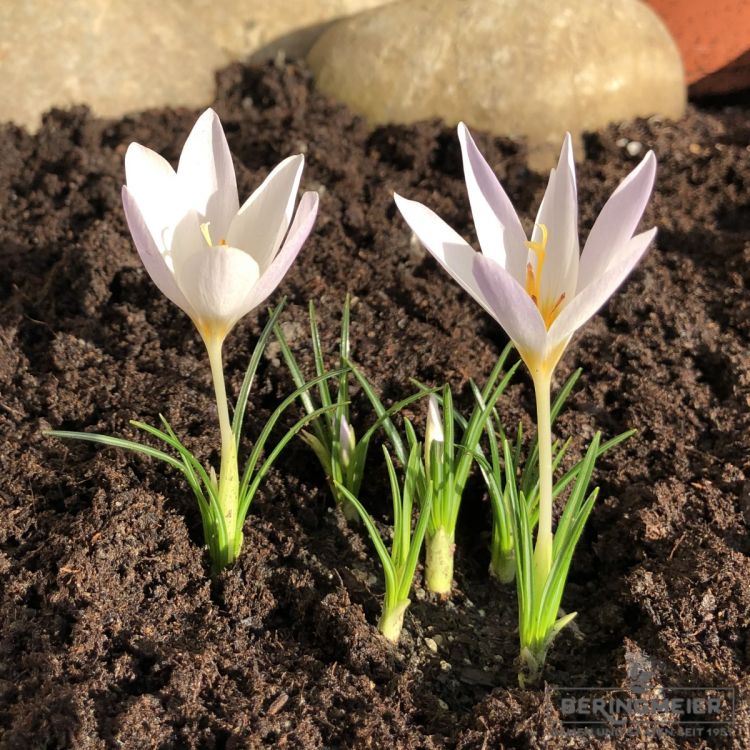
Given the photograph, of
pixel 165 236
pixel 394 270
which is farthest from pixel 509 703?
pixel 394 270

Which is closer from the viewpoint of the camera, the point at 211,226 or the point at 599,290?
the point at 599,290

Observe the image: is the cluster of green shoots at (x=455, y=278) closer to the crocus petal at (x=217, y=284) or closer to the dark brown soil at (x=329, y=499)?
the crocus petal at (x=217, y=284)

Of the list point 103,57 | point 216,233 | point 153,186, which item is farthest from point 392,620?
point 103,57

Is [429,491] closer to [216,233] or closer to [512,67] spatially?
[216,233]

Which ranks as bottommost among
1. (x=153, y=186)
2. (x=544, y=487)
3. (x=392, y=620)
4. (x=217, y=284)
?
(x=392, y=620)

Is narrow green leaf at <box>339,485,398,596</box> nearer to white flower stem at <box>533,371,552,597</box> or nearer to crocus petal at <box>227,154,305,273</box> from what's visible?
white flower stem at <box>533,371,552,597</box>

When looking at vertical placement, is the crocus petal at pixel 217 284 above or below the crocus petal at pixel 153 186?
below

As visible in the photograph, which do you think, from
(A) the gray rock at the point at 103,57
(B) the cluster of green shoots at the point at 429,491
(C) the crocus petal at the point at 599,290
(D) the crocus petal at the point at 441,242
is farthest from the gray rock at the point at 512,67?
(C) the crocus petal at the point at 599,290
